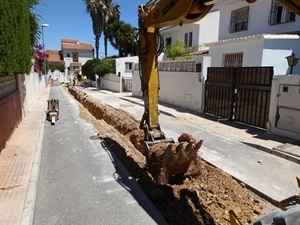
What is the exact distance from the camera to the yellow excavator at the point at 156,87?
4.31 m

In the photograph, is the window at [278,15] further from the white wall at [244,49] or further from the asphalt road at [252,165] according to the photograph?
the asphalt road at [252,165]

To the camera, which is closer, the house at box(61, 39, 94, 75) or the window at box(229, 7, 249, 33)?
the window at box(229, 7, 249, 33)

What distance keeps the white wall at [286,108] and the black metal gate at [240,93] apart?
472 millimetres

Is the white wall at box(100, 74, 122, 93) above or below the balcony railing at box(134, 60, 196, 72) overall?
below

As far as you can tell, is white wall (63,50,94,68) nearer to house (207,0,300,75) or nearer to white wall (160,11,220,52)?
white wall (160,11,220,52)

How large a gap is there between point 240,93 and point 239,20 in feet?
30.0

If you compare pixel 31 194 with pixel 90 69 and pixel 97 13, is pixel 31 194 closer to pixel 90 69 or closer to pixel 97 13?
pixel 90 69

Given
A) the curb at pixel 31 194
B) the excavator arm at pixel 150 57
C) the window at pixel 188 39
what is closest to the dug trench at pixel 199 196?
the excavator arm at pixel 150 57

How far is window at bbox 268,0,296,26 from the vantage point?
14305 mm

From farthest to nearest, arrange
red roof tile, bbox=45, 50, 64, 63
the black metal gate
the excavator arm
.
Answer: red roof tile, bbox=45, 50, 64, 63
the black metal gate
the excavator arm

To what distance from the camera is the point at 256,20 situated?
1591 centimetres

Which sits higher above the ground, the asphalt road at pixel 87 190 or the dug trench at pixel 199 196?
the dug trench at pixel 199 196

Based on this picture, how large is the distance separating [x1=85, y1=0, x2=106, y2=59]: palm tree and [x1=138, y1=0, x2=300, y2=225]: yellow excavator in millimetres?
38427

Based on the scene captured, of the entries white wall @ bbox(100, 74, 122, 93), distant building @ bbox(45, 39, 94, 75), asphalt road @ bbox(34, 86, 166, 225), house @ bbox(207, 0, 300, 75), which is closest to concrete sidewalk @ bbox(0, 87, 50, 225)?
asphalt road @ bbox(34, 86, 166, 225)
